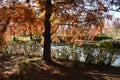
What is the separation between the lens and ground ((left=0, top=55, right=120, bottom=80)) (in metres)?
10.6

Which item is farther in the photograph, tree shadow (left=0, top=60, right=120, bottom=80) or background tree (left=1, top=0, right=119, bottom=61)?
background tree (left=1, top=0, right=119, bottom=61)

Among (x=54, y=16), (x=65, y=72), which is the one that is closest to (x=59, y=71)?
(x=65, y=72)

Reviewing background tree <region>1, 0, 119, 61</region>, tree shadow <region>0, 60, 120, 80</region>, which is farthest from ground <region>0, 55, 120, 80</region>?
background tree <region>1, 0, 119, 61</region>

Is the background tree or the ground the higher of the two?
the background tree

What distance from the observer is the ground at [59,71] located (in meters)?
10.6

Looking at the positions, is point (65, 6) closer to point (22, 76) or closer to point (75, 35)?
point (75, 35)

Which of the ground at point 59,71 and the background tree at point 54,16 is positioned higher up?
the background tree at point 54,16

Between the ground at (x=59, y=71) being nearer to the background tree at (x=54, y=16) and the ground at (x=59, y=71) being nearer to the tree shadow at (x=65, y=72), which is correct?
the tree shadow at (x=65, y=72)

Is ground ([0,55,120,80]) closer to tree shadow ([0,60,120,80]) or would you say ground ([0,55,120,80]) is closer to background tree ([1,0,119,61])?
tree shadow ([0,60,120,80])

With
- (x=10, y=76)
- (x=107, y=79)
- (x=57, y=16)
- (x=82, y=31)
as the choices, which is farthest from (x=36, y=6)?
(x=107, y=79)

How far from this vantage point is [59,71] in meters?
11.9

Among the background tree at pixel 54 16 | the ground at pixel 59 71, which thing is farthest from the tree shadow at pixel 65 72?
the background tree at pixel 54 16

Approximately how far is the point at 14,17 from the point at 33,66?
7.18 feet

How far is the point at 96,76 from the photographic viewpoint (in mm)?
11094
